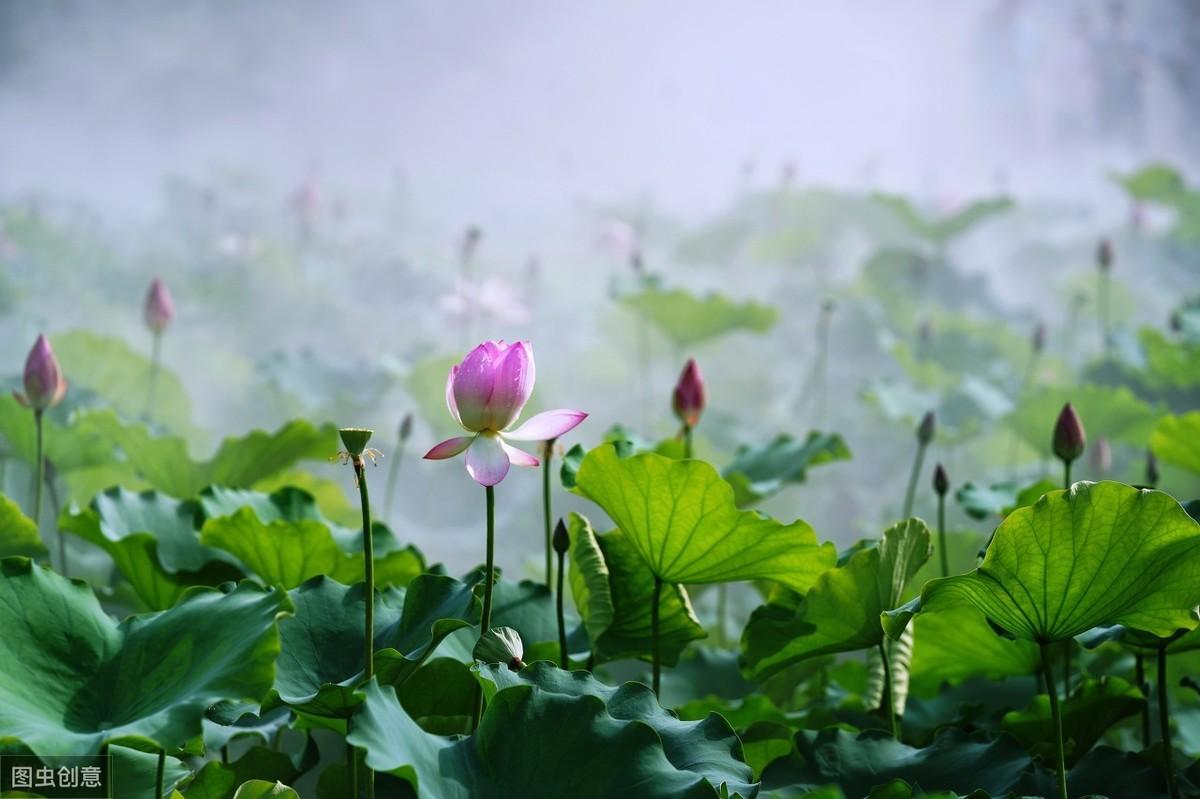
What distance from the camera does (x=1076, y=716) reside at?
2.54 feet

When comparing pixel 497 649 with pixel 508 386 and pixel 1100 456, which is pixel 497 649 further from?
pixel 1100 456

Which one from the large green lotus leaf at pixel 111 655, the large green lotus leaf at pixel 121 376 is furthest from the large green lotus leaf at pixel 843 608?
the large green lotus leaf at pixel 121 376

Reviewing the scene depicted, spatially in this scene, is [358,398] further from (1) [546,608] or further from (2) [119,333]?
(1) [546,608]

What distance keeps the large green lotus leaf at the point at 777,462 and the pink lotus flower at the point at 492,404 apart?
1.19 ft

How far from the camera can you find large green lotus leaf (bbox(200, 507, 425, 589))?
79 centimetres

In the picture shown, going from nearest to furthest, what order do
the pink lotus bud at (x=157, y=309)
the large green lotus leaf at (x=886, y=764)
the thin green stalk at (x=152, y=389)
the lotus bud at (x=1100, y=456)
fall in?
1. the large green lotus leaf at (x=886, y=764)
2. the lotus bud at (x=1100, y=456)
3. the pink lotus bud at (x=157, y=309)
4. the thin green stalk at (x=152, y=389)

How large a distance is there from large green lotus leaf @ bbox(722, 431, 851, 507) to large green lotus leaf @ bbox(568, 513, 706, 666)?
18 cm

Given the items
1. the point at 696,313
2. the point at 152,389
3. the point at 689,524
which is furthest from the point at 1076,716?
the point at 152,389

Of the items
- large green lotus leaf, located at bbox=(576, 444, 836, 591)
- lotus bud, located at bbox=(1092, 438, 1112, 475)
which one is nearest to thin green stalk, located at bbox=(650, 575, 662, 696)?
large green lotus leaf, located at bbox=(576, 444, 836, 591)

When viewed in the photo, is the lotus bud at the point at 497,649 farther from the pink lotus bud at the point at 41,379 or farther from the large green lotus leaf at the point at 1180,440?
the large green lotus leaf at the point at 1180,440

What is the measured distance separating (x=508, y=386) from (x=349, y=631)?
0.66 feet

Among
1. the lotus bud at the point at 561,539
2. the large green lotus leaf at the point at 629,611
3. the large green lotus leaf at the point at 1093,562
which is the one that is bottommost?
the large green lotus leaf at the point at 629,611

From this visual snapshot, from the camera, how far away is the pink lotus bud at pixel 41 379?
0.97 metres

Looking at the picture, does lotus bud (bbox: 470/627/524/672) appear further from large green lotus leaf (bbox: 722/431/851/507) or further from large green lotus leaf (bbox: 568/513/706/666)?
large green lotus leaf (bbox: 722/431/851/507)
